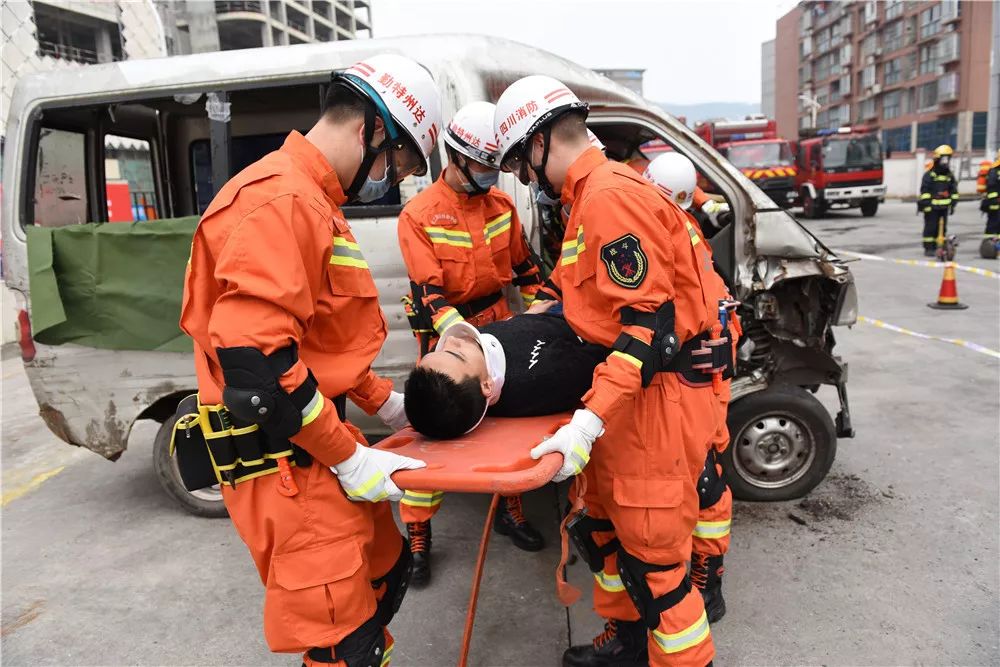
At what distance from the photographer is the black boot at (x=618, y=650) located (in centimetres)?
244

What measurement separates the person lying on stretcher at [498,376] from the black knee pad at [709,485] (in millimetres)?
703

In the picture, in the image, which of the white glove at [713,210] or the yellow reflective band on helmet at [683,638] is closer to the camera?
the yellow reflective band on helmet at [683,638]

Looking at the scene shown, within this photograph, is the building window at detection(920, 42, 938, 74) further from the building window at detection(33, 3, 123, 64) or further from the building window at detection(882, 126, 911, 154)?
the building window at detection(33, 3, 123, 64)

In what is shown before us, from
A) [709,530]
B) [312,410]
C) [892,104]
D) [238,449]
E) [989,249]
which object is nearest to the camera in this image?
[312,410]

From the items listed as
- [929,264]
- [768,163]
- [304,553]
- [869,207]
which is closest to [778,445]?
[304,553]

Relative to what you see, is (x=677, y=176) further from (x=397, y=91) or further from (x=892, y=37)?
(x=892, y=37)

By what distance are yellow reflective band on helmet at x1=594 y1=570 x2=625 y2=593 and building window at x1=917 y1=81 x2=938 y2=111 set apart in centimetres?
6222

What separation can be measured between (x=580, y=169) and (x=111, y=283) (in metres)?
2.61

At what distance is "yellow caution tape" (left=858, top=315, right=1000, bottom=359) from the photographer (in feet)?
20.3

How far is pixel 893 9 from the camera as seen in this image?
183ft

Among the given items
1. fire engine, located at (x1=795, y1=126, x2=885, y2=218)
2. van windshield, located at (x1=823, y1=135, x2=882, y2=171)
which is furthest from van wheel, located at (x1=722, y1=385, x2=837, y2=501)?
van windshield, located at (x1=823, y1=135, x2=882, y2=171)

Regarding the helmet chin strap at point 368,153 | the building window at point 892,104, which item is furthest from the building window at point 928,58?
the helmet chin strap at point 368,153

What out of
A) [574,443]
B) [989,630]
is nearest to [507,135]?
[574,443]

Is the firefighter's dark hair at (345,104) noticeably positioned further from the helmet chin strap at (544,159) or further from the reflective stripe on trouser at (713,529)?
the reflective stripe on trouser at (713,529)
